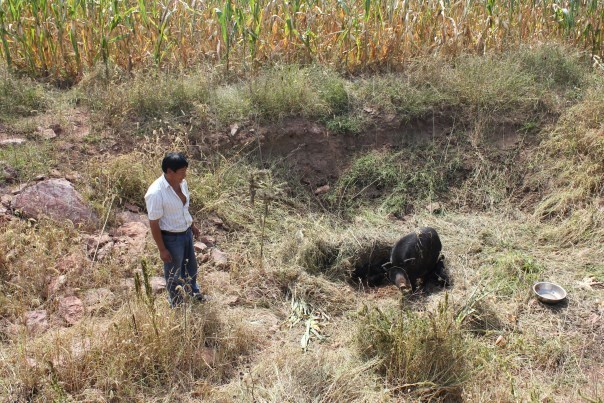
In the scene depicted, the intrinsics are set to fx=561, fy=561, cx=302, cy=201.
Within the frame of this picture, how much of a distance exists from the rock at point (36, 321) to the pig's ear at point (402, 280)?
2730 millimetres

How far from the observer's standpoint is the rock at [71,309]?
13.3 feet

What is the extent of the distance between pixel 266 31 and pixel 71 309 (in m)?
4.54

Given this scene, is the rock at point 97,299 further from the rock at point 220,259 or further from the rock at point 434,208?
the rock at point 434,208

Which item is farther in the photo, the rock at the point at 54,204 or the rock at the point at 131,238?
the rock at the point at 54,204

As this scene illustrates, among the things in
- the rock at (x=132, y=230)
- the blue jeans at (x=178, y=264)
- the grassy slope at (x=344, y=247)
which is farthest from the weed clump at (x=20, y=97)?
the blue jeans at (x=178, y=264)

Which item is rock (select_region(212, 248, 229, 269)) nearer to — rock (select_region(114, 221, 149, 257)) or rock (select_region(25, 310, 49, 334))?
rock (select_region(114, 221, 149, 257))

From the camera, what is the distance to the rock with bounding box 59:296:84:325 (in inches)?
159

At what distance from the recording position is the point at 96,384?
3445 mm

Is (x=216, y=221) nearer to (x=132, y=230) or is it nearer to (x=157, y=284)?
(x=132, y=230)

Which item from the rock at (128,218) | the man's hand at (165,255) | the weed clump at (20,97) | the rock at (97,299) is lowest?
the rock at (97,299)

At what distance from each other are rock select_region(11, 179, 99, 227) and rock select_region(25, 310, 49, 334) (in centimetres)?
102

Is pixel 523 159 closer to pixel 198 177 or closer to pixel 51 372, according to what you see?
pixel 198 177

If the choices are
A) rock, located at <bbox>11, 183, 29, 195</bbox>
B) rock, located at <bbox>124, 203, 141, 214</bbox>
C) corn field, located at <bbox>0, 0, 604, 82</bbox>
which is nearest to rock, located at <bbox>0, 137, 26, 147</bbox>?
rock, located at <bbox>11, 183, 29, 195</bbox>

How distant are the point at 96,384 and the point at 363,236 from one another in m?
2.74
